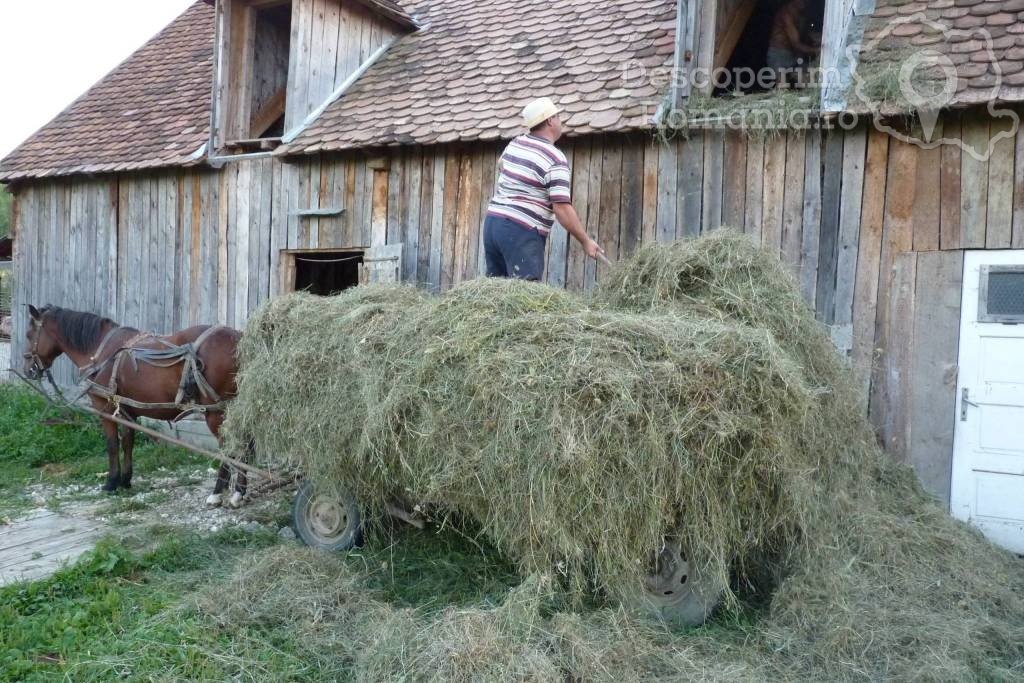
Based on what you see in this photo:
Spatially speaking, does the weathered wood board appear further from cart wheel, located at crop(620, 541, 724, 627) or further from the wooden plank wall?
cart wheel, located at crop(620, 541, 724, 627)

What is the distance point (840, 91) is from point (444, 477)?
422 centimetres

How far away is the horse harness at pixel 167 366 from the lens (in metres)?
6.25

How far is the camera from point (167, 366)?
20.9ft

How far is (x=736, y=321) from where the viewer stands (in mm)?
3902

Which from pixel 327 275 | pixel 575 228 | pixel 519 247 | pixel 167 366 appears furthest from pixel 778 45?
pixel 327 275

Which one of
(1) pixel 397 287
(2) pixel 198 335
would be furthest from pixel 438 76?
(1) pixel 397 287

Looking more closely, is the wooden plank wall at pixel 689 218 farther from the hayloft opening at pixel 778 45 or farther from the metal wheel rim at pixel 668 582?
the metal wheel rim at pixel 668 582

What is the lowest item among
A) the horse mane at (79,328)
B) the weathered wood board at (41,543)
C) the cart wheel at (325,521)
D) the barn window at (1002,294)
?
the weathered wood board at (41,543)

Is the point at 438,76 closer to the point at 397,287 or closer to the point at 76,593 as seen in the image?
the point at 397,287

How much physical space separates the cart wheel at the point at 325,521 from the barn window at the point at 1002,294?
4.41m

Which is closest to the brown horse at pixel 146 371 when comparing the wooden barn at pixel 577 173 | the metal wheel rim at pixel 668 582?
the wooden barn at pixel 577 173

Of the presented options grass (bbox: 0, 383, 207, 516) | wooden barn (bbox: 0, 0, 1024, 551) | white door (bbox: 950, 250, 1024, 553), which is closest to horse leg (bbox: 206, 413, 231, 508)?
grass (bbox: 0, 383, 207, 516)

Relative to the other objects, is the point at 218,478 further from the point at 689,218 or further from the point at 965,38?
the point at 965,38

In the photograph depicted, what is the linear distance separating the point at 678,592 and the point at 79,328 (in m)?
6.16
